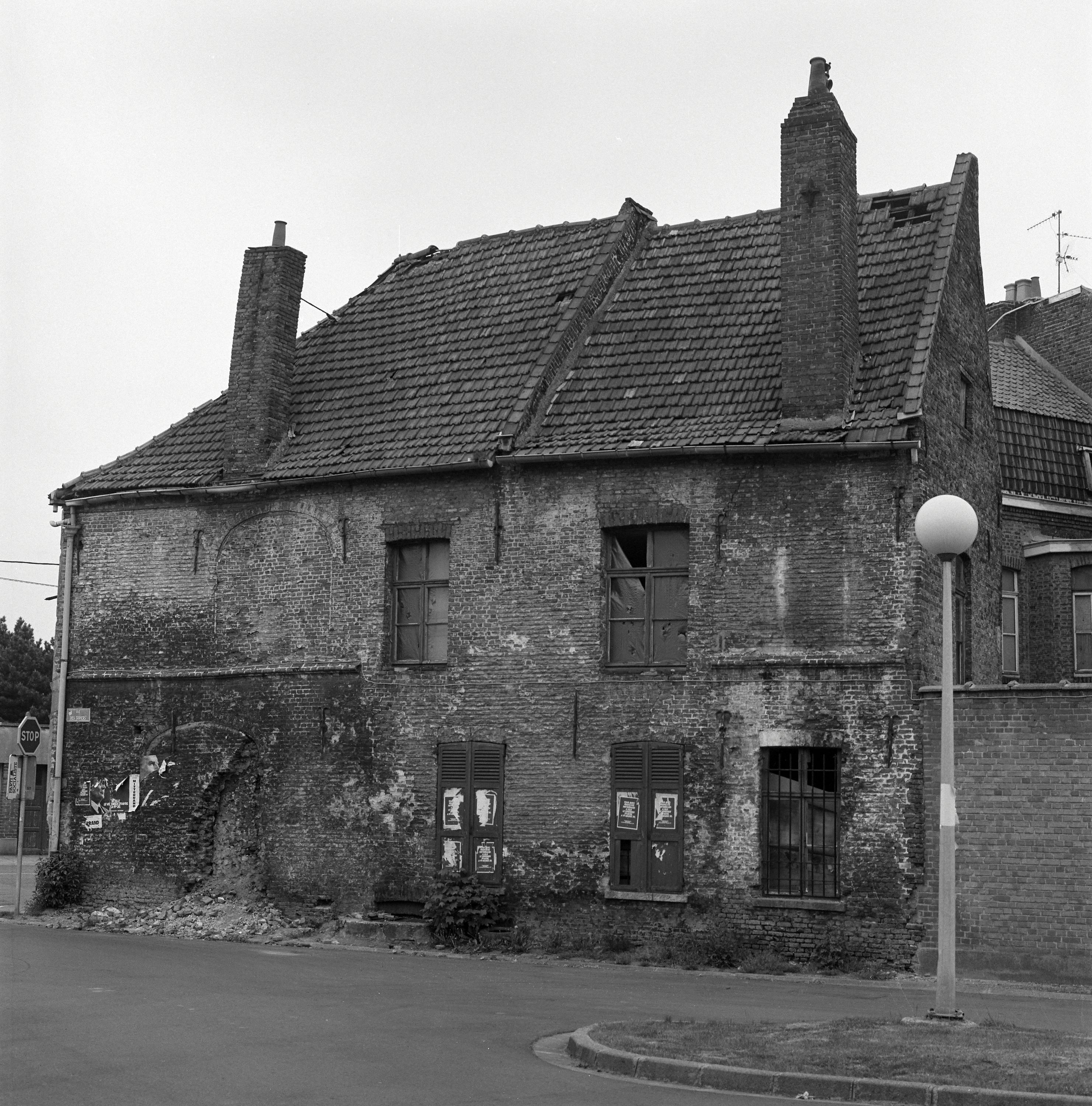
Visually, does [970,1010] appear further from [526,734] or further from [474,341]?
[474,341]

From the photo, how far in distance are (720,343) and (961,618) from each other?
5.18 meters

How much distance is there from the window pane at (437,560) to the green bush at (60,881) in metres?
7.39

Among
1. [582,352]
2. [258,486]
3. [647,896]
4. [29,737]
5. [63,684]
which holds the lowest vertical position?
[647,896]

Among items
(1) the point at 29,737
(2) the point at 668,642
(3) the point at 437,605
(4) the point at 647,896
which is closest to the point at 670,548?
(2) the point at 668,642

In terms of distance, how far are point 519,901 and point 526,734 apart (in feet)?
7.20

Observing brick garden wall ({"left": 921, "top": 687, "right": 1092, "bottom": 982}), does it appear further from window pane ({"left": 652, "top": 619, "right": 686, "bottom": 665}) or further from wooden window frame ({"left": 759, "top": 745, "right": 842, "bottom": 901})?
window pane ({"left": 652, "top": 619, "right": 686, "bottom": 665})

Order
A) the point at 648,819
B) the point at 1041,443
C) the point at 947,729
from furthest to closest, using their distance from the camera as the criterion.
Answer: the point at 1041,443 → the point at 648,819 → the point at 947,729

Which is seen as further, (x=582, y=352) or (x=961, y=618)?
(x=582, y=352)

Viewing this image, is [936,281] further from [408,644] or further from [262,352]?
[262,352]

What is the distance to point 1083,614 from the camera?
26.2 m

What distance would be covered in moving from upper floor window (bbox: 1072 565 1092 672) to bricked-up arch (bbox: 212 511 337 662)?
41.9ft

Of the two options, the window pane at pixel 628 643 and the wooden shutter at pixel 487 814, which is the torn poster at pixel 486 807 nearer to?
the wooden shutter at pixel 487 814

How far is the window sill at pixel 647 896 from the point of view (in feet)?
62.5

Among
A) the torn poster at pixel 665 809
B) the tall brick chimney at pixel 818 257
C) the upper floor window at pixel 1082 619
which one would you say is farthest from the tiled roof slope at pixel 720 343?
the upper floor window at pixel 1082 619
